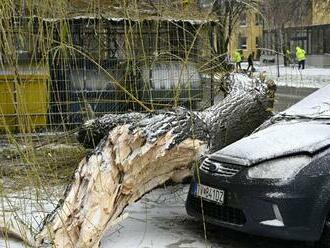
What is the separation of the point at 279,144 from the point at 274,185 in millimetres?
413

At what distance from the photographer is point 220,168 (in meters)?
4.82

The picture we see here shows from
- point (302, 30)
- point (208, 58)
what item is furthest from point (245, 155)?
point (302, 30)

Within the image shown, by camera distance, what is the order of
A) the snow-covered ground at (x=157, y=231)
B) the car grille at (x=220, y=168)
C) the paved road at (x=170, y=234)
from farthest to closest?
the paved road at (x=170, y=234), the car grille at (x=220, y=168), the snow-covered ground at (x=157, y=231)

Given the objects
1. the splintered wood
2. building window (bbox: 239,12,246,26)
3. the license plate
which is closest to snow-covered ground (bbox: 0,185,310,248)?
Answer: the splintered wood

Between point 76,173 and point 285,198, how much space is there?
5.30ft

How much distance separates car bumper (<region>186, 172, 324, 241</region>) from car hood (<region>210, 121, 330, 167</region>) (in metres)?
0.24

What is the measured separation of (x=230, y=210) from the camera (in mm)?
4711

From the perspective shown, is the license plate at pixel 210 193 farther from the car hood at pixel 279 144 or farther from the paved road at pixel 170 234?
the paved road at pixel 170 234

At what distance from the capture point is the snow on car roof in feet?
17.5

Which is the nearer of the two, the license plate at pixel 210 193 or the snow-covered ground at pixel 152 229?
the snow-covered ground at pixel 152 229

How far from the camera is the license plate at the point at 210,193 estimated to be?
15.5ft

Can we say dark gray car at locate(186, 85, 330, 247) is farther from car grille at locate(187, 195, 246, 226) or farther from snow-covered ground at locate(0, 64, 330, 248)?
snow-covered ground at locate(0, 64, 330, 248)

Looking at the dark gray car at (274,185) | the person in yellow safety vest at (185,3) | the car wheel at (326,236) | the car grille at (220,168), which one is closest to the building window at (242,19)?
the person in yellow safety vest at (185,3)

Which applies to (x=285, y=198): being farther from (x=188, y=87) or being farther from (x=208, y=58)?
(x=208, y=58)
